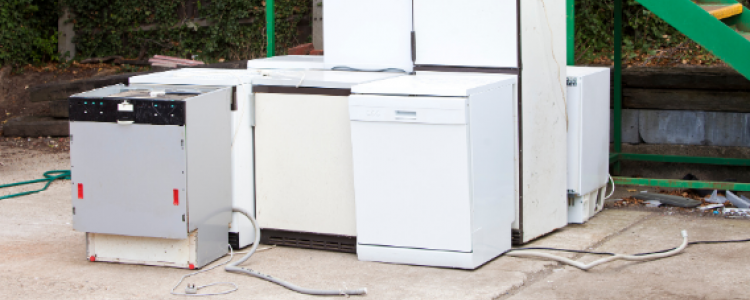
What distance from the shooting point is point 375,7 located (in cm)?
520

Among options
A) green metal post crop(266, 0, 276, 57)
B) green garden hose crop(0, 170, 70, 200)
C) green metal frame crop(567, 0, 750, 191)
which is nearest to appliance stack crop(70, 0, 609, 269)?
green metal frame crop(567, 0, 750, 191)

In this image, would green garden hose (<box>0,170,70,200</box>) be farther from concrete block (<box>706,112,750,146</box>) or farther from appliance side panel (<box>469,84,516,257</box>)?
concrete block (<box>706,112,750,146</box>)

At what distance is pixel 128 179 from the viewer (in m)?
4.44

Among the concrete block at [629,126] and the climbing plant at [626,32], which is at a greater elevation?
the climbing plant at [626,32]

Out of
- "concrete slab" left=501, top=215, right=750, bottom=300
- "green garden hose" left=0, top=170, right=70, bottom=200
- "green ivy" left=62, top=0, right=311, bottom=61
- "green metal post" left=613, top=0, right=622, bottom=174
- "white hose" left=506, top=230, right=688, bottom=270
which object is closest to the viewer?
"concrete slab" left=501, top=215, right=750, bottom=300

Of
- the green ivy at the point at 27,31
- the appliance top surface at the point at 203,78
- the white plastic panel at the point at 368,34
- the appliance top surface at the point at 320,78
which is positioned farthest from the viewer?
the green ivy at the point at 27,31

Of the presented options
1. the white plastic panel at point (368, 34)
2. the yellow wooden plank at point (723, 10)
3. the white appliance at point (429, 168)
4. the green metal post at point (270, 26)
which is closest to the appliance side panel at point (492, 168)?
the white appliance at point (429, 168)

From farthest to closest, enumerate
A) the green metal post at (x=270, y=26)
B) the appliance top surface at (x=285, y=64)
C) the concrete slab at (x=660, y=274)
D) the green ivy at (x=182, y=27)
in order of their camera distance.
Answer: the green ivy at (x=182, y=27) → the green metal post at (x=270, y=26) → the appliance top surface at (x=285, y=64) → the concrete slab at (x=660, y=274)

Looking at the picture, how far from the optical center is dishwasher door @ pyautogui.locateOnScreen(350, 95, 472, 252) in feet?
13.9

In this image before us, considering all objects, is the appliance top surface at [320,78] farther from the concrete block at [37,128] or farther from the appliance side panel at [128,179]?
the concrete block at [37,128]

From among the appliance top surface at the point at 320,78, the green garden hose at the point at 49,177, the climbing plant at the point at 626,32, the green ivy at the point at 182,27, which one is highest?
the green ivy at the point at 182,27

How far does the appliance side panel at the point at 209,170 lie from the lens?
173 inches

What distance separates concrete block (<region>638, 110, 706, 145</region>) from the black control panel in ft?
15.7

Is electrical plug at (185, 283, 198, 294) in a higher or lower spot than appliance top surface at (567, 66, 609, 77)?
lower
